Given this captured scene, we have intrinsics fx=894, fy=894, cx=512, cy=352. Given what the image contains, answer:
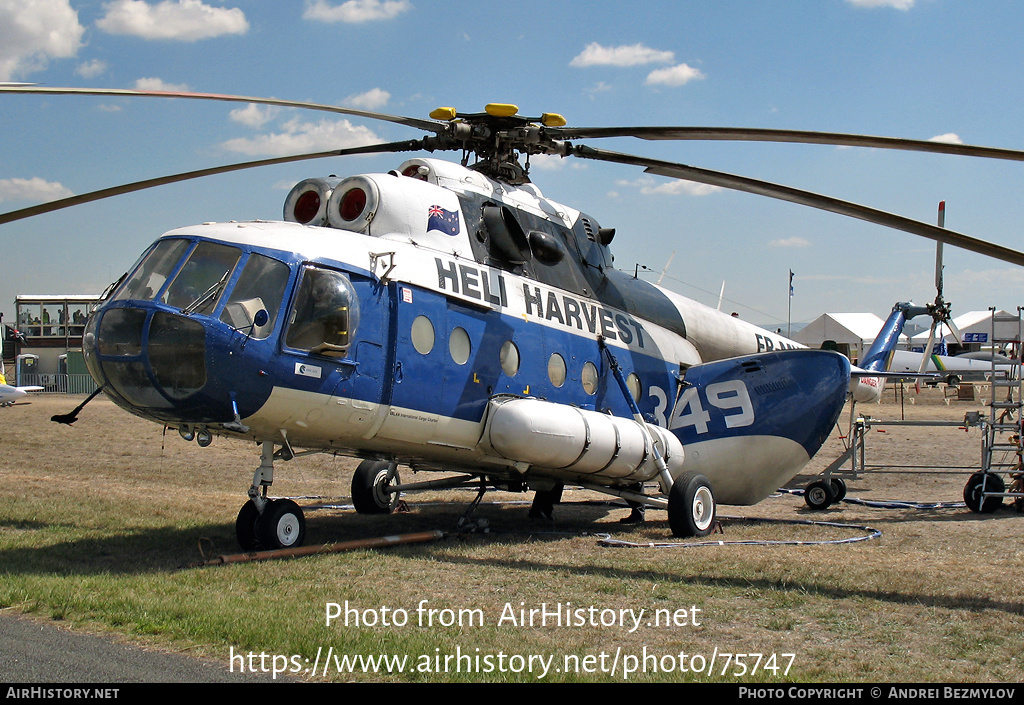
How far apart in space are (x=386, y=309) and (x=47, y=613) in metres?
4.24

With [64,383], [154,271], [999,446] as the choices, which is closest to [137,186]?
[154,271]

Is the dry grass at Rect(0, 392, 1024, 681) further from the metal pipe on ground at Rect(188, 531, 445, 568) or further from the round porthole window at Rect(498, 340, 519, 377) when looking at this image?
the round porthole window at Rect(498, 340, 519, 377)

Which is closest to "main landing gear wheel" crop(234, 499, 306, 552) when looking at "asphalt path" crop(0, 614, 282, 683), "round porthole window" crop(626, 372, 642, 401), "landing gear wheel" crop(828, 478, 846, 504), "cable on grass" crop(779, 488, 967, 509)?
"asphalt path" crop(0, 614, 282, 683)

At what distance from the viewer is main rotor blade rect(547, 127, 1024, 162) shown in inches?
307

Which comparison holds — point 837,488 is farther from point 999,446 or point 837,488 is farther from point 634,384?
point 634,384

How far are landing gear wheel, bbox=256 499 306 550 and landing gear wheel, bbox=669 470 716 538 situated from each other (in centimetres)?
460

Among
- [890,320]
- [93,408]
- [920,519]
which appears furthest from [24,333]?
[920,519]

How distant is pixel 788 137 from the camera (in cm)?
888

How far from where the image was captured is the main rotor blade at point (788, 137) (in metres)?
7.79

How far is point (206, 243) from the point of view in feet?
28.0

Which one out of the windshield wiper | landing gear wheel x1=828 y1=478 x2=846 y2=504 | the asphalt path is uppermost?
the windshield wiper

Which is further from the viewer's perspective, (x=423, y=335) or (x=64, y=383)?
(x=64, y=383)

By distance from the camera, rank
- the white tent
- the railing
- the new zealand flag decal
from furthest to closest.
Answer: the white tent, the railing, the new zealand flag decal

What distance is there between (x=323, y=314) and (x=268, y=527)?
86.4 inches
